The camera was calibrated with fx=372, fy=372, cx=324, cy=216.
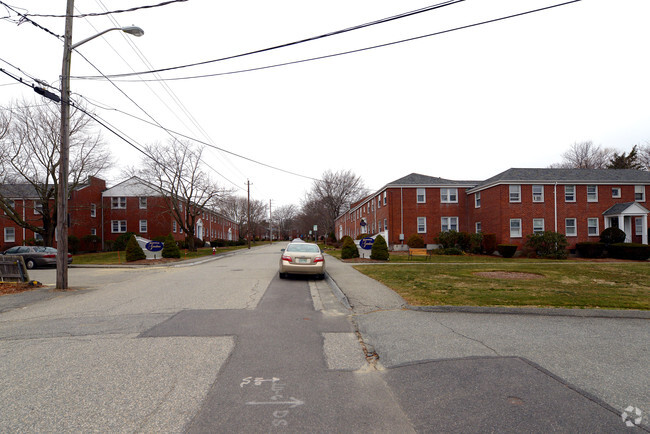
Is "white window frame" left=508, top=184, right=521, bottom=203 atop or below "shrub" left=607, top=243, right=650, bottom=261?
atop

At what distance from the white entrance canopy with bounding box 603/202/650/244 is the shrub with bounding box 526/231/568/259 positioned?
19.0 ft

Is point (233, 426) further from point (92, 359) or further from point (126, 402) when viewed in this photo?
point (92, 359)

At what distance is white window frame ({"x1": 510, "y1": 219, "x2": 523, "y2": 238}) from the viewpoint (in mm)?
30308

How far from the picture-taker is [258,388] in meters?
4.05

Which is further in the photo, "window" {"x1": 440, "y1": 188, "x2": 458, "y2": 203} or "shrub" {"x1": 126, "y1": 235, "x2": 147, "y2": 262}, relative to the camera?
"window" {"x1": 440, "y1": 188, "x2": 458, "y2": 203}

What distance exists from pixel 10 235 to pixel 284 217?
9718 centimetres

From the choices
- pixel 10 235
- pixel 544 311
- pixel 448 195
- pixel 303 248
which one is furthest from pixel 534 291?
pixel 10 235

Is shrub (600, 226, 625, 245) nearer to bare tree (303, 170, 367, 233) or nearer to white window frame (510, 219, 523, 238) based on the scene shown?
white window frame (510, 219, 523, 238)

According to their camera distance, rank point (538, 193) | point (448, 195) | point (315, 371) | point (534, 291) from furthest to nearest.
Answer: point (448, 195)
point (538, 193)
point (534, 291)
point (315, 371)

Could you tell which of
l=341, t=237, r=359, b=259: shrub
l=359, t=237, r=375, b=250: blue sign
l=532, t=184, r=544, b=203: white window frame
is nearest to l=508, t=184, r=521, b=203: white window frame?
l=532, t=184, r=544, b=203: white window frame

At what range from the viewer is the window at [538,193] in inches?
1208

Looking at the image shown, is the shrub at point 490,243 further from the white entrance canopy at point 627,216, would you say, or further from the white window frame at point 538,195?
the white entrance canopy at point 627,216

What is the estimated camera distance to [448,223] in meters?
34.8

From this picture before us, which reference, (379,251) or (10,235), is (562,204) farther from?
(10,235)
